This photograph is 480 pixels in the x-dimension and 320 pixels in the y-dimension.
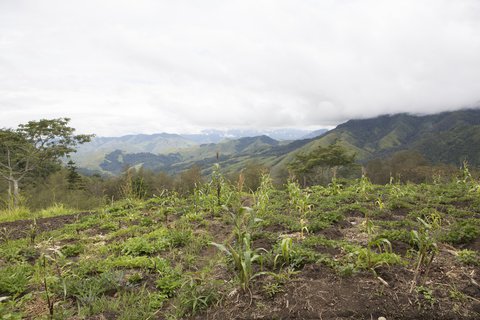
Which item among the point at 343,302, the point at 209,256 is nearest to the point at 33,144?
the point at 209,256

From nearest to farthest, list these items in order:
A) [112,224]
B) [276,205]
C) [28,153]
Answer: [112,224] → [276,205] → [28,153]

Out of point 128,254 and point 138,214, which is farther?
point 138,214

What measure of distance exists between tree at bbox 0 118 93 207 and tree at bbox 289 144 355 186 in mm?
36820

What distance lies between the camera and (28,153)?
26.5m

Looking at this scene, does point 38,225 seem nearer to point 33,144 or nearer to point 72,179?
point 33,144

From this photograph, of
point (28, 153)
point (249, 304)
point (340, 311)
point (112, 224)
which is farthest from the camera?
point (28, 153)

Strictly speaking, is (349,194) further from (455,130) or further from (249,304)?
(455,130)

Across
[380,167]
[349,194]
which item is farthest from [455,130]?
[349,194]

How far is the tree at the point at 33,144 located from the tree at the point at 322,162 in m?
36.8

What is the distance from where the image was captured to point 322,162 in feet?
175

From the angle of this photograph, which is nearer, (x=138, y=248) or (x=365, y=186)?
(x=138, y=248)

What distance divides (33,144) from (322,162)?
45821mm

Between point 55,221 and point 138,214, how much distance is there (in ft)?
9.23

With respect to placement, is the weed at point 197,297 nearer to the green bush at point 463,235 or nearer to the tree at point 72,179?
the green bush at point 463,235
